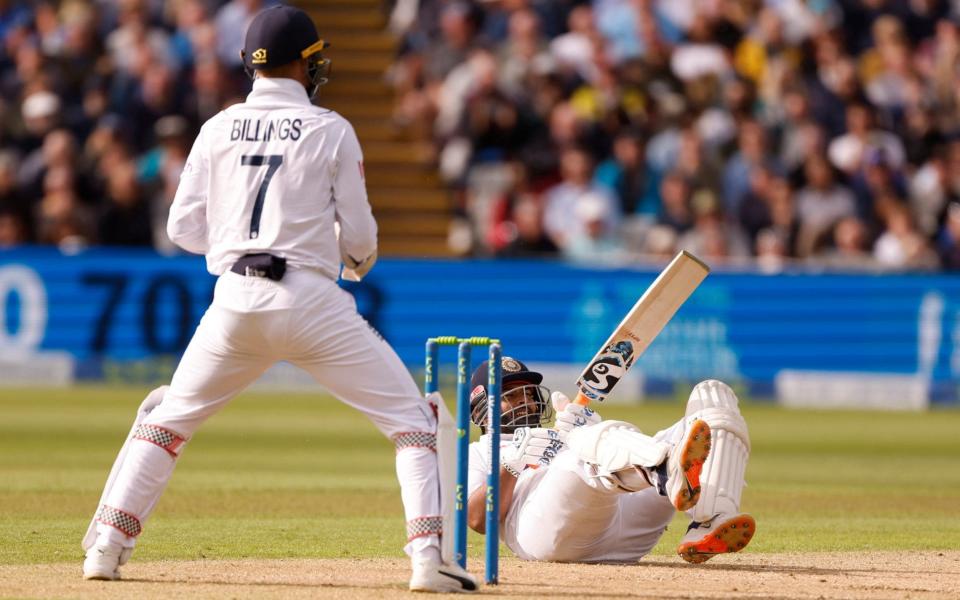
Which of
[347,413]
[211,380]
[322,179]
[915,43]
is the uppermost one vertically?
[915,43]

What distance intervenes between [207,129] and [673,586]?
2.48 meters

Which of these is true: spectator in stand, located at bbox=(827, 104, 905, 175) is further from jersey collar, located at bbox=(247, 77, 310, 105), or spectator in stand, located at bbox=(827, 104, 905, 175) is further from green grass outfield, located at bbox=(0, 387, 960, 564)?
jersey collar, located at bbox=(247, 77, 310, 105)

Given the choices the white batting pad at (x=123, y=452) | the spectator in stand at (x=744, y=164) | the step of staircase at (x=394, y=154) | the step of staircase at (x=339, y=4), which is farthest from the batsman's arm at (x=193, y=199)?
the step of staircase at (x=339, y=4)

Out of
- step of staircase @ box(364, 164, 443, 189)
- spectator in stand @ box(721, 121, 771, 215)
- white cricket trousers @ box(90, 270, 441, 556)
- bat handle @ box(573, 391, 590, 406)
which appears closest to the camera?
white cricket trousers @ box(90, 270, 441, 556)

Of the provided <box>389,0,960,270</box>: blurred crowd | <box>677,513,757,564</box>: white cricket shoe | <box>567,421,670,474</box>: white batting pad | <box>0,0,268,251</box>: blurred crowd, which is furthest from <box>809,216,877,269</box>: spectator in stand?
<box>567,421,670,474</box>: white batting pad

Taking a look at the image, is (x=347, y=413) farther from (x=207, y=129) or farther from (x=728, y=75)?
(x=207, y=129)

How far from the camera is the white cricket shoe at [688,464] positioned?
6348 millimetres

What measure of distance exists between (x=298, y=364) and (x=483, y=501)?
1260mm

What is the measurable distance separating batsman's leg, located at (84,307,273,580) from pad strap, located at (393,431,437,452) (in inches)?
22.0

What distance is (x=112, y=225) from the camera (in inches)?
741

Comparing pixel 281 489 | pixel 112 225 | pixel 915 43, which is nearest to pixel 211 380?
pixel 281 489

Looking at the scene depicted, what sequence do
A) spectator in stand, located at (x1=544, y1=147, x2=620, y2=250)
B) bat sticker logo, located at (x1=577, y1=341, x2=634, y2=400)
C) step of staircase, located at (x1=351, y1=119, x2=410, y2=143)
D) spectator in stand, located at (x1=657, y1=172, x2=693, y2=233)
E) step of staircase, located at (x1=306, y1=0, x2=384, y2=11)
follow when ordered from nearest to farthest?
bat sticker logo, located at (x1=577, y1=341, x2=634, y2=400) < spectator in stand, located at (x1=657, y1=172, x2=693, y2=233) < spectator in stand, located at (x1=544, y1=147, x2=620, y2=250) < step of staircase, located at (x1=351, y1=119, x2=410, y2=143) < step of staircase, located at (x1=306, y1=0, x2=384, y2=11)

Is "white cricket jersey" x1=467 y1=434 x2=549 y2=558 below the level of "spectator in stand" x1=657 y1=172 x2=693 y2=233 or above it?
below

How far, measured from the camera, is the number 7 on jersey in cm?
636
